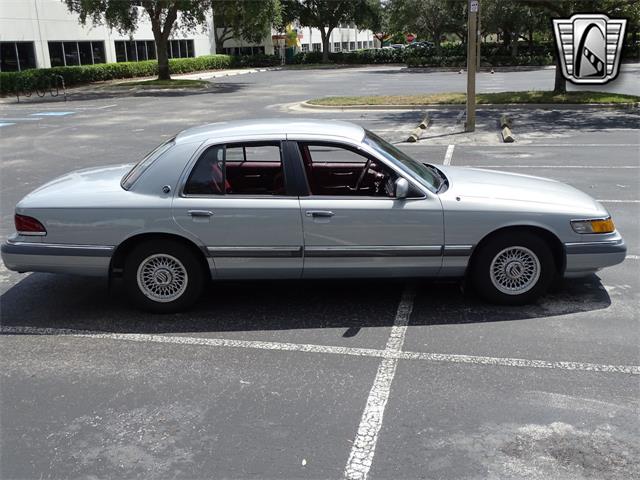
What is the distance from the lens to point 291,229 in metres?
5.14

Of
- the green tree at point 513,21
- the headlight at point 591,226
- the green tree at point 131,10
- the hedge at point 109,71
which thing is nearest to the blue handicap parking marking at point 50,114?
the hedge at point 109,71

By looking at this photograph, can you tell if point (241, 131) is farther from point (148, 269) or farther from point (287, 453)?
point (287, 453)

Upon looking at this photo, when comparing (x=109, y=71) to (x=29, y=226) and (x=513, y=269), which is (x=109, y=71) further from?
(x=513, y=269)

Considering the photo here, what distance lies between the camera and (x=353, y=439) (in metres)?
3.60

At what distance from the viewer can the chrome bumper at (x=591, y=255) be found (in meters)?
5.23

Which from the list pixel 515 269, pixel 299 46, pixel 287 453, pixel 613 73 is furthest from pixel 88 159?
pixel 299 46

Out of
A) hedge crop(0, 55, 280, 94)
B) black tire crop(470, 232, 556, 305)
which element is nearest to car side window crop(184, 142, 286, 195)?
black tire crop(470, 232, 556, 305)

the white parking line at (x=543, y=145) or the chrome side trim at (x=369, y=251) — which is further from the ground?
the chrome side trim at (x=369, y=251)

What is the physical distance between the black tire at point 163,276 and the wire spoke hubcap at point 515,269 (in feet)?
7.83

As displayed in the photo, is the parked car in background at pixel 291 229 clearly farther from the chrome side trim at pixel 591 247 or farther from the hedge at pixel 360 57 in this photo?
the hedge at pixel 360 57

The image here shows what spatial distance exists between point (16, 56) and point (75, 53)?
5402 mm

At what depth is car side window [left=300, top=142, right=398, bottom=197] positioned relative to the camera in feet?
17.3

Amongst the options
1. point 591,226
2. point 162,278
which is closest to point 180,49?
point 162,278

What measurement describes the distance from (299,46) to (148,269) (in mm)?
70532
